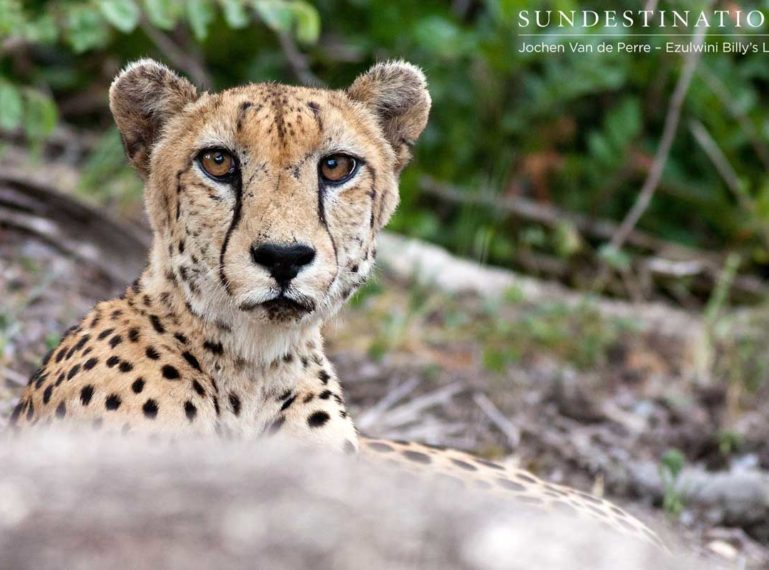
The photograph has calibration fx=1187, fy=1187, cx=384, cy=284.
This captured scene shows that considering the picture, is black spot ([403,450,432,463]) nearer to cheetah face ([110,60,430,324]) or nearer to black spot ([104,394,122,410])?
cheetah face ([110,60,430,324])

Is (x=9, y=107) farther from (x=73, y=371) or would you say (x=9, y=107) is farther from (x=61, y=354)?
(x=73, y=371)

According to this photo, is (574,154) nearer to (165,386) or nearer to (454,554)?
(165,386)

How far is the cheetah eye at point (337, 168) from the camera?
4141mm

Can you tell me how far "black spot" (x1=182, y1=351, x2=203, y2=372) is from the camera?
402cm

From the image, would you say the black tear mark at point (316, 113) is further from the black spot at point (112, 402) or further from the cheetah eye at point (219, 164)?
the black spot at point (112, 402)

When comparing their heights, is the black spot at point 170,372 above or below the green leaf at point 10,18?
below

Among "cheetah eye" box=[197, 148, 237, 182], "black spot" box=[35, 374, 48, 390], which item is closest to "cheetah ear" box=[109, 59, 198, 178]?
"cheetah eye" box=[197, 148, 237, 182]

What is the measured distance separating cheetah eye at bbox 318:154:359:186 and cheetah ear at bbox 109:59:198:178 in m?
0.65

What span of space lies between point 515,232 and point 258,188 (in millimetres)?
6023

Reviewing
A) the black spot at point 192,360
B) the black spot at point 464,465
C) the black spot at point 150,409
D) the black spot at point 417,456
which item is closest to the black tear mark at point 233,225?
the black spot at point 192,360

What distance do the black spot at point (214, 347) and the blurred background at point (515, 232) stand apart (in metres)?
1.62

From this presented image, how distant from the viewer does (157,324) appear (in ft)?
13.5

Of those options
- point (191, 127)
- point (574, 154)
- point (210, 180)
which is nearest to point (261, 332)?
point (210, 180)

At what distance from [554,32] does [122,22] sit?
399 centimetres
